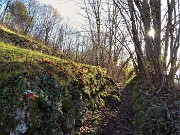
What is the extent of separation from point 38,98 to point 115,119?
11.6 ft

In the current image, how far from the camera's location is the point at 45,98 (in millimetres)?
4387

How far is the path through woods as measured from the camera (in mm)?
6300

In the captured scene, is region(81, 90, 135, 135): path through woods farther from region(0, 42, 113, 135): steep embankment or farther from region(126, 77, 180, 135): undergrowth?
region(0, 42, 113, 135): steep embankment

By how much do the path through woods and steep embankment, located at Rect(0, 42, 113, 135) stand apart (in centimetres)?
76

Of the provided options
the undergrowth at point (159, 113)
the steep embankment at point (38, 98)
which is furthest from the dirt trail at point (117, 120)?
the steep embankment at point (38, 98)

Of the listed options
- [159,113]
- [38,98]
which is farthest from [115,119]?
[38,98]

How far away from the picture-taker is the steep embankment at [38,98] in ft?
13.0

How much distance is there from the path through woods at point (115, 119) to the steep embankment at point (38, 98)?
0.76 meters

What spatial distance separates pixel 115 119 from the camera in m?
7.31

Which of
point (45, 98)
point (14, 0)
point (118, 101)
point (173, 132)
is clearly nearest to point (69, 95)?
point (45, 98)

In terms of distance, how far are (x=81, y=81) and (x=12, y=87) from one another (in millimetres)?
2579

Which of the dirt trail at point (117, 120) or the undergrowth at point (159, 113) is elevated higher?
the undergrowth at point (159, 113)

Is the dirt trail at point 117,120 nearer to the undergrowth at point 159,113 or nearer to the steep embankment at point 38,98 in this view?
the undergrowth at point 159,113

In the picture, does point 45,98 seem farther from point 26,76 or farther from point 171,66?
point 171,66
